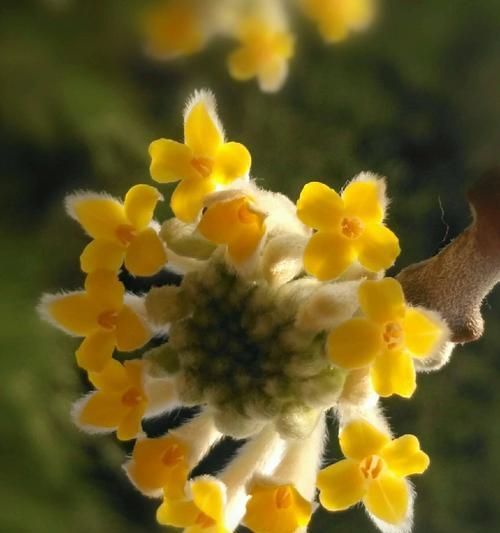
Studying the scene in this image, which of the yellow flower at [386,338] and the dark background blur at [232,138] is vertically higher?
the dark background blur at [232,138]

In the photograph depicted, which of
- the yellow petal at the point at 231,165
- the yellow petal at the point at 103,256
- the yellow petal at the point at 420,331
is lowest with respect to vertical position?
the yellow petal at the point at 420,331

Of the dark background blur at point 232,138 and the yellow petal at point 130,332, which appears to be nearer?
the yellow petal at point 130,332

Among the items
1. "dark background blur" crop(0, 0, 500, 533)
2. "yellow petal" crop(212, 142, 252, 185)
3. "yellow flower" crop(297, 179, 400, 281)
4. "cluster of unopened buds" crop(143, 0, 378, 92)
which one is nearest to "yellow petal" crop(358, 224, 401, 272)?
"yellow flower" crop(297, 179, 400, 281)

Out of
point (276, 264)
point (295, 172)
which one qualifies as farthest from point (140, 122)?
point (276, 264)

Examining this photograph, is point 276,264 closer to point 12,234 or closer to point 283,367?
point 283,367

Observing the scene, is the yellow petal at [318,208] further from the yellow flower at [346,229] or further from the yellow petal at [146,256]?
the yellow petal at [146,256]

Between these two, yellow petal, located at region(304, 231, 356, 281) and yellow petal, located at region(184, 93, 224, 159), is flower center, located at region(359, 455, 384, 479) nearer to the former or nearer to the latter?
yellow petal, located at region(304, 231, 356, 281)

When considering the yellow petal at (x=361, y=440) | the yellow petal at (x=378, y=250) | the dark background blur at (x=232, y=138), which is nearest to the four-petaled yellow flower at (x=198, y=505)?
the yellow petal at (x=361, y=440)
